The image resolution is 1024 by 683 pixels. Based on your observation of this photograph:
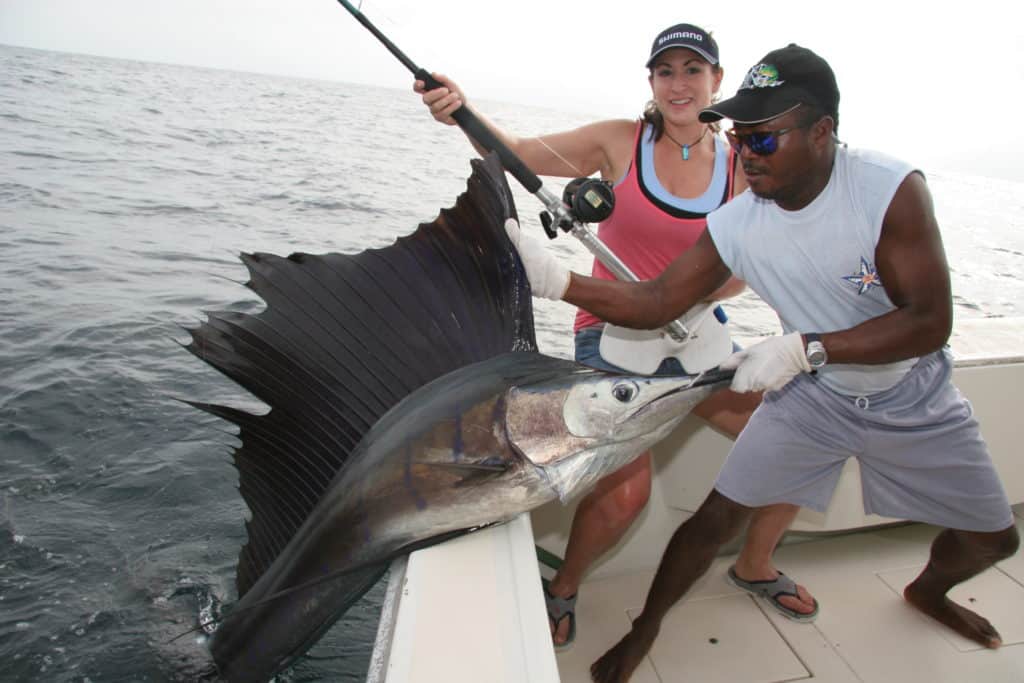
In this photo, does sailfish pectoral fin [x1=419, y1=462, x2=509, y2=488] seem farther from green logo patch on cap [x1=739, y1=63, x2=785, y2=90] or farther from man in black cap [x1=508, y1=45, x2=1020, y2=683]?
green logo patch on cap [x1=739, y1=63, x2=785, y2=90]

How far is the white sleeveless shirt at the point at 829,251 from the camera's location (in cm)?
151

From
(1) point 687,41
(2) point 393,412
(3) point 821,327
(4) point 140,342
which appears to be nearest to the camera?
(2) point 393,412

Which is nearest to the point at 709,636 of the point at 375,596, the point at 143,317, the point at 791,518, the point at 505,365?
the point at 791,518

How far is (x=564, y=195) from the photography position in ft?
6.49

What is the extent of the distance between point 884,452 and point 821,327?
34 cm

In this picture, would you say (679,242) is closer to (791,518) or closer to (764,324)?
(791,518)

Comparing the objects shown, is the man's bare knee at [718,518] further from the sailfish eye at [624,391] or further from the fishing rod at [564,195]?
the sailfish eye at [624,391]

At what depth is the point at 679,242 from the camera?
2.04 metres

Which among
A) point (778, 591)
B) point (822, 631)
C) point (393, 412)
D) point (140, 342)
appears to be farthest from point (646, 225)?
point (140, 342)

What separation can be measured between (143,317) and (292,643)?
3.68m

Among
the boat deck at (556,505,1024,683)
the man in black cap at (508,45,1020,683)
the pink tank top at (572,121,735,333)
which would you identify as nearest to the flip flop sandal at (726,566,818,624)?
the boat deck at (556,505,1024,683)

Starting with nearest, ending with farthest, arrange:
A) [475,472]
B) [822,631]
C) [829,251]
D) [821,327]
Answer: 1. [475,472]
2. [829,251]
3. [821,327]
4. [822,631]

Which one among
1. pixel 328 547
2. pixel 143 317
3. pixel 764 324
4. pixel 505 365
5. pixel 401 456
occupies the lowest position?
pixel 764 324

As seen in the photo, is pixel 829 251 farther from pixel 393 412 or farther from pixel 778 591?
pixel 778 591
